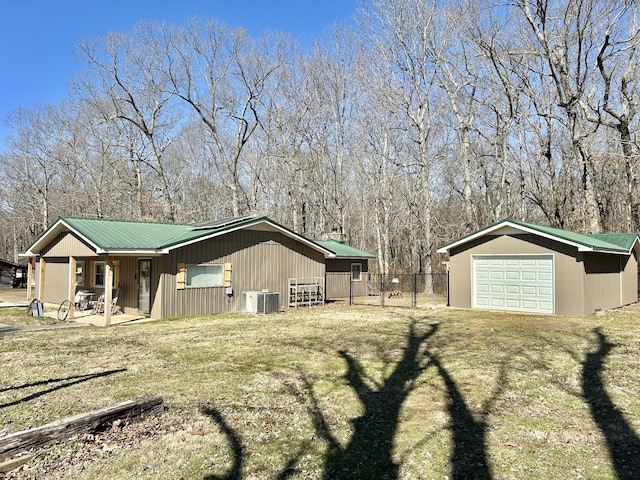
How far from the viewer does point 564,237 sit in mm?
13242

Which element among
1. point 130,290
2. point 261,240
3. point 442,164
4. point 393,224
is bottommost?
point 130,290

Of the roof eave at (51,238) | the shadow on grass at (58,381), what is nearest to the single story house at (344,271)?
the roof eave at (51,238)

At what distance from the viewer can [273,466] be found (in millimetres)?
3854

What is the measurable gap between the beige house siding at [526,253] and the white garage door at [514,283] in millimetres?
189

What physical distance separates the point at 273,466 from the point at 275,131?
86.3 feet

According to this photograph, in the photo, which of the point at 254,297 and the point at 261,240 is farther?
the point at 261,240

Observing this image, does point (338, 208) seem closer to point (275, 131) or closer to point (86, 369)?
point (275, 131)

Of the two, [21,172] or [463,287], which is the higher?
[21,172]

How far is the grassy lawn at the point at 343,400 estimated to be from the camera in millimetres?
3891

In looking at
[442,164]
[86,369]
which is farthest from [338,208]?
[86,369]

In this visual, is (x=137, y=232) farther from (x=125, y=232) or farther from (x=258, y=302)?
(x=258, y=302)

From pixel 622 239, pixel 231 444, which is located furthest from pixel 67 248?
pixel 622 239

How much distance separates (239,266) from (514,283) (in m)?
8.71

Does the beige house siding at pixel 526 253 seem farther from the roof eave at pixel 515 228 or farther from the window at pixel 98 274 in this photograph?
the window at pixel 98 274
